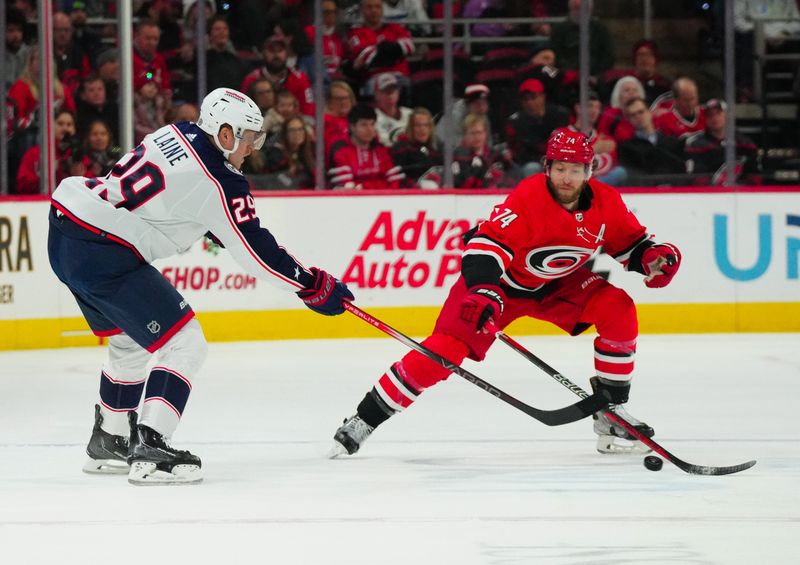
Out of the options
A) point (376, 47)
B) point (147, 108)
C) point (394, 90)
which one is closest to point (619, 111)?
point (394, 90)

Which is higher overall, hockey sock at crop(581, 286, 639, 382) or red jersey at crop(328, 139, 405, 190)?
red jersey at crop(328, 139, 405, 190)

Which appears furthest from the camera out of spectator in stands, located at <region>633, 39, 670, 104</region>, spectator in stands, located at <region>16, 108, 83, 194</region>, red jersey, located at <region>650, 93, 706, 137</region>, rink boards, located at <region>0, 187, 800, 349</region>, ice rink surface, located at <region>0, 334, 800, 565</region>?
spectator in stands, located at <region>633, 39, 670, 104</region>

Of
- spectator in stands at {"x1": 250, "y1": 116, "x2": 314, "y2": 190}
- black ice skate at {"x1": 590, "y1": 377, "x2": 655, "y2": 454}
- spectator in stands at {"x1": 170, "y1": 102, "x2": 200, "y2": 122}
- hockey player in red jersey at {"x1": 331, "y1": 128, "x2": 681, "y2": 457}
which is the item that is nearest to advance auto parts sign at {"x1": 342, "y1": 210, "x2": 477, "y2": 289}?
spectator in stands at {"x1": 250, "y1": 116, "x2": 314, "y2": 190}

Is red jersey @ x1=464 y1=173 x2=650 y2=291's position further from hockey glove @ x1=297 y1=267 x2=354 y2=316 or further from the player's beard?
hockey glove @ x1=297 y1=267 x2=354 y2=316

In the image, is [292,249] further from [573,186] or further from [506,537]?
[506,537]

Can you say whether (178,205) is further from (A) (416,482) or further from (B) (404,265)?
(B) (404,265)

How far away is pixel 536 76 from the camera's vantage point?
27.2ft

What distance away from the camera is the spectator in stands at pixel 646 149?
26.9ft

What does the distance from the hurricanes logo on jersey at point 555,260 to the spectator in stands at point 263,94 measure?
158 inches

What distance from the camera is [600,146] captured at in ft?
26.8

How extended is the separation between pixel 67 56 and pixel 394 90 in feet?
6.02

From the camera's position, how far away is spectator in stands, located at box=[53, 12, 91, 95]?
7859 millimetres

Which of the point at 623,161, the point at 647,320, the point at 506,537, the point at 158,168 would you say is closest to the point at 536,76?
the point at 623,161

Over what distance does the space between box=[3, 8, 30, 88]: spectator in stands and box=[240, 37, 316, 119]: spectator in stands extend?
3.98 ft
